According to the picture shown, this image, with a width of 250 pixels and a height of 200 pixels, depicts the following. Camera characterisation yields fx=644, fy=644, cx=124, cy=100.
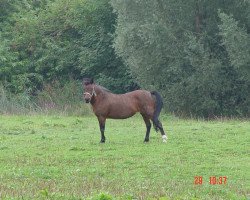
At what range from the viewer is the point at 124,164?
1463cm

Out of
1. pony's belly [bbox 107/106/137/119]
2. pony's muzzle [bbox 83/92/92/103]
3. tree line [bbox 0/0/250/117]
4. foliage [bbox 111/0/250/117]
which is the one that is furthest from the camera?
foliage [bbox 111/0/250/117]

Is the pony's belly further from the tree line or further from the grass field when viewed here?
the tree line

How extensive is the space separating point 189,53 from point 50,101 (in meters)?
8.92

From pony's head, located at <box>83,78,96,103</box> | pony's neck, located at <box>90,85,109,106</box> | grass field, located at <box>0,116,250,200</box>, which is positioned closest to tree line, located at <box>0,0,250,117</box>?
grass field, located at <box>0,116,250,200</box>

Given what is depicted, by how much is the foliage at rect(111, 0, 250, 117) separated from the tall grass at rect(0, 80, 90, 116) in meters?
4.69

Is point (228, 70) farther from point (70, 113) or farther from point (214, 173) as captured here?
point (214, 173)

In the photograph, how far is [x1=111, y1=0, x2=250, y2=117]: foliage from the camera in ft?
108

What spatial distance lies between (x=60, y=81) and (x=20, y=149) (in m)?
27.2

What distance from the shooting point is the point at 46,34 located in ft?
150

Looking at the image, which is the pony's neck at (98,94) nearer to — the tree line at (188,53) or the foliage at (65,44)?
the tree line at (188,53)

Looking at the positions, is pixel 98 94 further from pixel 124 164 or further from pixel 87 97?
pixel 124 164

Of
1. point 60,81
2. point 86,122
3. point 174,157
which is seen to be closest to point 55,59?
point 60,81
